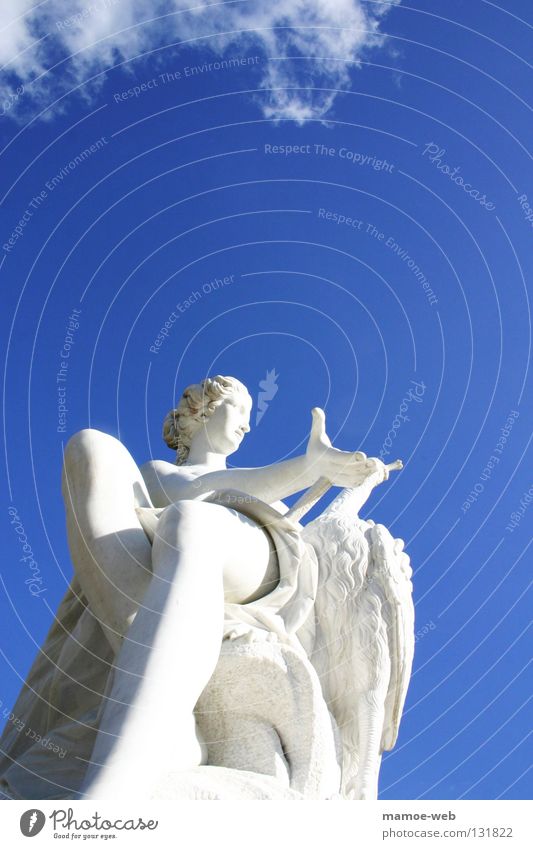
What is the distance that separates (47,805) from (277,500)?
112 inches

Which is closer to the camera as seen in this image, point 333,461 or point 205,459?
point 333,461

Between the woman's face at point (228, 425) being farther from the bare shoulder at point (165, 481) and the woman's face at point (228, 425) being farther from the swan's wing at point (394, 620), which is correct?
the swan's wing at point (394, 620)

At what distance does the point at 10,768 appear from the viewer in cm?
603

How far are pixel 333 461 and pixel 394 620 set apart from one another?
113cm

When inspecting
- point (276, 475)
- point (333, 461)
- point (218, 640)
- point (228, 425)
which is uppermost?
point (228, 425)

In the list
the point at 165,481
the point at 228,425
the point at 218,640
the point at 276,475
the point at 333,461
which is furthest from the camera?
the point at 228,425

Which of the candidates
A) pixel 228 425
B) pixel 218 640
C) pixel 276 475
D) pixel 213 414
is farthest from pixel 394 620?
pixel 213 414

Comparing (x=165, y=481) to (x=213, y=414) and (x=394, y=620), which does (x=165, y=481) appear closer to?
(x=213, y=414)

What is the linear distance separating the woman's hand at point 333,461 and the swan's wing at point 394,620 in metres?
0.51

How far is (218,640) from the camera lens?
546 cm

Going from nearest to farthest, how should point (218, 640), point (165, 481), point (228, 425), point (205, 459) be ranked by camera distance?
point (218, 640) < point (165, 481) < point (205, 459) < point (228, 425)

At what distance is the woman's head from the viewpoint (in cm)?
790

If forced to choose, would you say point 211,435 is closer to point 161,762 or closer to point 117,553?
point 117,553

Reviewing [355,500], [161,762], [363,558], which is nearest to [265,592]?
[363,558]
